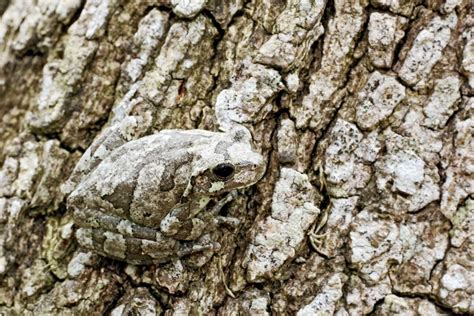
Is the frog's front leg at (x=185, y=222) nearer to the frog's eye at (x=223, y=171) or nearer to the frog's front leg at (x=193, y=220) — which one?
the frog's front leg at (x=193, y=220)

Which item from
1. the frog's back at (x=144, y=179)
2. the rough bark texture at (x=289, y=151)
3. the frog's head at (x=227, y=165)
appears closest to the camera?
the rough bark texture at (x=289, y=151)

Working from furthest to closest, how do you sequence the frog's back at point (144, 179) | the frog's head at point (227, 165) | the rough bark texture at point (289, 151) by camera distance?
1. the frog's back at point (144, 179)
2. the frog's head at point (227, 165)
3. the rough bark texture at point (289, 151)

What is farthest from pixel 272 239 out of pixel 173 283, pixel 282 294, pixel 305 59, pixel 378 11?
pixel 378 11

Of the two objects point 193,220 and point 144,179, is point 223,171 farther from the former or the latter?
point 144,179

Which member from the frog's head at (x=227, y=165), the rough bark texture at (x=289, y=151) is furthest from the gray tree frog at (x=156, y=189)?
the rough bark texture at (x=289, y=151)

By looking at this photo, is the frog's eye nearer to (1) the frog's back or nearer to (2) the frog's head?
(2) the frog's head

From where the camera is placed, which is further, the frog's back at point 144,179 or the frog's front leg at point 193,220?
the frog's back at point 144,179

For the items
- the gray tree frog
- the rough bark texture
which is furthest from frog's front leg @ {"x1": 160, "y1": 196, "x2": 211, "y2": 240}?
the rough bark texture

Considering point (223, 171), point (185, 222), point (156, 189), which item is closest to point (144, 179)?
point (156, 189)
